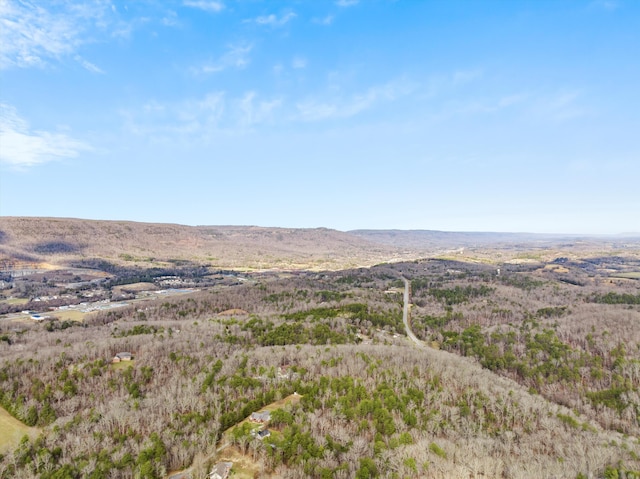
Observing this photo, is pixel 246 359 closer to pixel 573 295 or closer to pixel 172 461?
pixel 172 461

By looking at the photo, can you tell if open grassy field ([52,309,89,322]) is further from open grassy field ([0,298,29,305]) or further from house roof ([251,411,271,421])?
house roof ([251,411,271,421])

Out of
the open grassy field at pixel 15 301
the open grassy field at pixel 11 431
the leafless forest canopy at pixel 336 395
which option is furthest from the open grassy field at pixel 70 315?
the open grassy field at pixel 11 431

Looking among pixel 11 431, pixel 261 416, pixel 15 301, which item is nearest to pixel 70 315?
pixel 15 301

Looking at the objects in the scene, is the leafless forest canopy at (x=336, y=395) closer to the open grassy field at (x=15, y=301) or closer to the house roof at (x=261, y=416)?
the house roof at (x=261, y=416)

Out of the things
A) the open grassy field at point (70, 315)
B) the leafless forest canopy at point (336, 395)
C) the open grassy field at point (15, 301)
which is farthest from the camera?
the open grassy field at point (15, 301)

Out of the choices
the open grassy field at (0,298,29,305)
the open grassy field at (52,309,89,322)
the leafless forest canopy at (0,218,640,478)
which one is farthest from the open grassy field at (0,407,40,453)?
the open grassy field at (0,298,29,305)

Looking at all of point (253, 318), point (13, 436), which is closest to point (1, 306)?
point (253, 318)

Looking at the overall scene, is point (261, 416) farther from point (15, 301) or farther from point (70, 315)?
point (15, 301)
